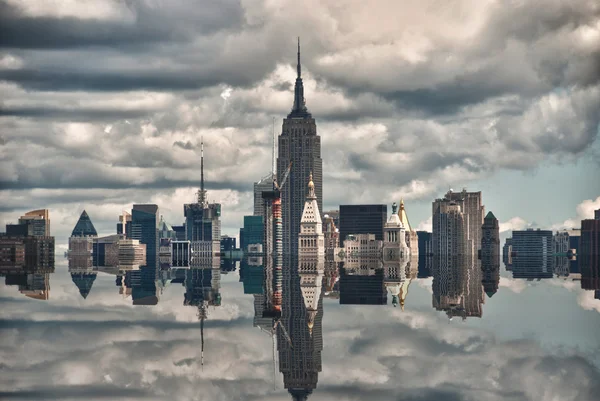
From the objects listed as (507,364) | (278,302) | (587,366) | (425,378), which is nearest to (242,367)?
(425,378)

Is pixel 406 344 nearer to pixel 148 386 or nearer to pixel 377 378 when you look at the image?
pixel 377 378

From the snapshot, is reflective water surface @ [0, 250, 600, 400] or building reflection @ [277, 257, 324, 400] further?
building reflection @ [277, 257, 324, 400]

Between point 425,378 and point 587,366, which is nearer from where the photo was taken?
point 425,378

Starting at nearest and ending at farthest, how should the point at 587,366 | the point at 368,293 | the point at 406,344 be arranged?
1. the point at 587,366
2. the point at 406,344
3. the point at 368,293

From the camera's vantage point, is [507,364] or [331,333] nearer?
[507,364]

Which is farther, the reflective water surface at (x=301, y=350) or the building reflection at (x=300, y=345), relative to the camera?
the building reflection at (x=300, y=345)

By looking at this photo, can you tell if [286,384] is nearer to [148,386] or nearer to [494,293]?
[148,386]

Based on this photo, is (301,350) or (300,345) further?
(300,345)

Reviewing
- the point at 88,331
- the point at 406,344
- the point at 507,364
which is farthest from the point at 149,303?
the point at 507,364

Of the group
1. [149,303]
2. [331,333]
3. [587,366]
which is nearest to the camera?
[587,366]
